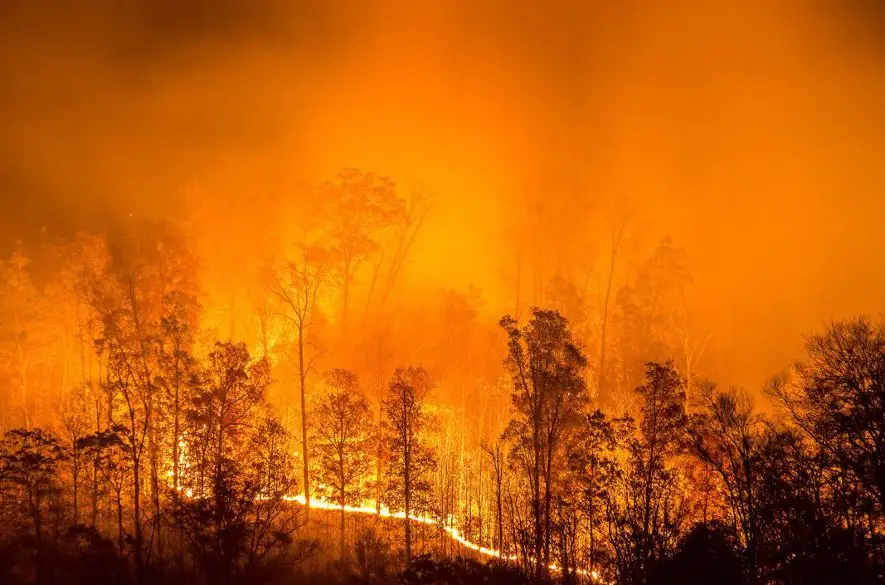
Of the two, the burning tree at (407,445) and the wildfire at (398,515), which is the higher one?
the burning tree at (407,445)

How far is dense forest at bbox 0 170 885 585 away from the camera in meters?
22.1

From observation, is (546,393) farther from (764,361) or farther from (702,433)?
(764,361)

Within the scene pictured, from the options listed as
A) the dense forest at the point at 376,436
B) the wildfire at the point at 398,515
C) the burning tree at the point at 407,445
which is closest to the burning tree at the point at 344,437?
the dense forest at the point at 376,436

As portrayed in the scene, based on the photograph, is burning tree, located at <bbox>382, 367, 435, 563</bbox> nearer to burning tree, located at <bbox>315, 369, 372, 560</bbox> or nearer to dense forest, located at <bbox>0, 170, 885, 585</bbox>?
dense forest, located at <bbox>0, 170, 885, 585</bbox>

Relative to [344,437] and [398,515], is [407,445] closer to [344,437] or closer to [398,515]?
[344,437]

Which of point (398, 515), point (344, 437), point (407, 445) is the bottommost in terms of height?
point (398, 515)

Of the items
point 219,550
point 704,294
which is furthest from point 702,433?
point 704,294

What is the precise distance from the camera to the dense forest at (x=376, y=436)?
72.6 ft

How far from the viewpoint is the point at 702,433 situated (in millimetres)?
28438

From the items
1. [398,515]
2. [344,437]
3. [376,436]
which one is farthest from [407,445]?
[398,515]

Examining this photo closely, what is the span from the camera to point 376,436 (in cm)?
3369

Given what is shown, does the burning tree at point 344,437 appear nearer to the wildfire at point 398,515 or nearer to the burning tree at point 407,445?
the burning tree at point 407,445

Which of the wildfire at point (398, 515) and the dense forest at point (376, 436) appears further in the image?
the wildfire at point (398, 515)

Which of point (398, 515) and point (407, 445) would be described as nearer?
point (407, 445)
